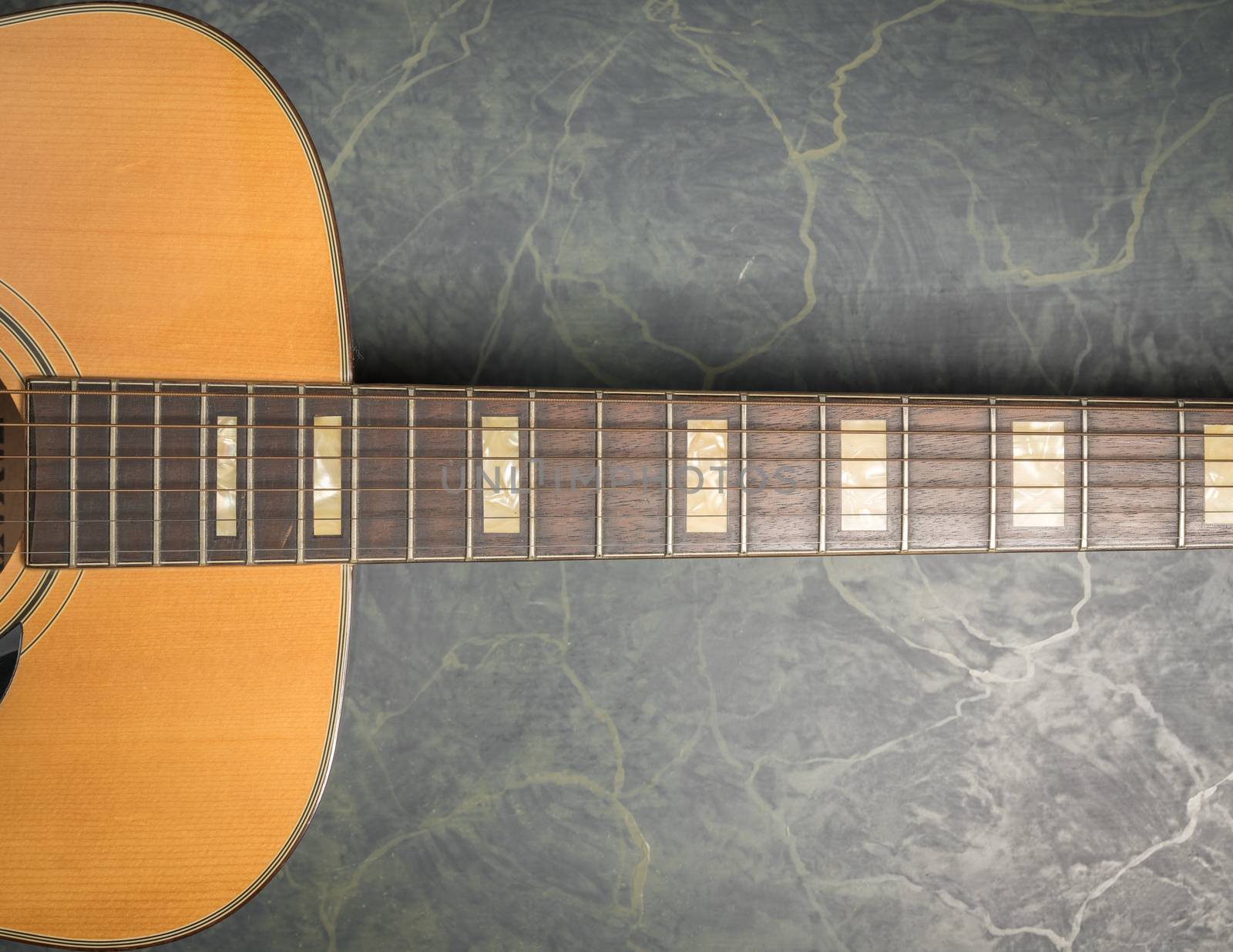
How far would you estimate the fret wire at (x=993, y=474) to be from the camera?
3.73 feet

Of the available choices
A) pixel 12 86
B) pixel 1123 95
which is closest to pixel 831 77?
pixel 1123 95

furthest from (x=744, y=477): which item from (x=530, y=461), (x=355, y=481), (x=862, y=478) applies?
(x=355, y=481)

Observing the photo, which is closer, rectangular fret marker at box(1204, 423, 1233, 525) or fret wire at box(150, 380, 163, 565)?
fret wire at box(150, 380, 163, 565)

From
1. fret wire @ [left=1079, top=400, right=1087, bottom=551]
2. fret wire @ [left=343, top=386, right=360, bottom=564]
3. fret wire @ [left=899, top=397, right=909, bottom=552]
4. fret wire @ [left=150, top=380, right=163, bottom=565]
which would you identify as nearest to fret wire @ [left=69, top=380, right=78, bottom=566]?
fret wire @ [left=150, top=380, right=163, bottom=565]

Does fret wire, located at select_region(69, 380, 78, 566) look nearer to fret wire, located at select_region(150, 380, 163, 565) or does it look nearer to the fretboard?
the fretboard

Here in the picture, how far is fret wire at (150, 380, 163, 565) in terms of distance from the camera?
40.7 inches

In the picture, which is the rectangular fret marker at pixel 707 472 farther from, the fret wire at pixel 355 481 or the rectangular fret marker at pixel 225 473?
the rectangular fret marker at pixel 225 473

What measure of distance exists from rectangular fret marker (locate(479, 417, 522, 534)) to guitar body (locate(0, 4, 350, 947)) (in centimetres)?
22

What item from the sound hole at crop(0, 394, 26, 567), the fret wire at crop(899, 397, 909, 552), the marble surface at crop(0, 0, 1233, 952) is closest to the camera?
the sound hole at crop(0, 394, 26, 567)

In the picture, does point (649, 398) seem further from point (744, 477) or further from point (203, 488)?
point (203, 488)

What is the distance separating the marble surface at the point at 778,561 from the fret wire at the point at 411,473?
0.69 feet

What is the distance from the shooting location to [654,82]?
1.28m

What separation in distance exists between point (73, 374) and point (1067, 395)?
1.57m

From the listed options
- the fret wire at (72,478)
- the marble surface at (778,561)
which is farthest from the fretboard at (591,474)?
the marble surface at (778,561)
